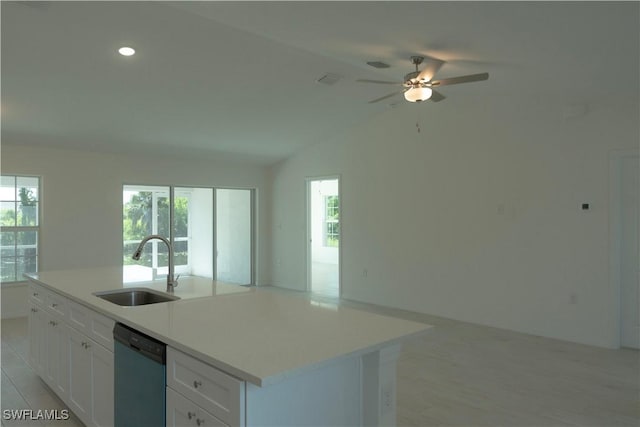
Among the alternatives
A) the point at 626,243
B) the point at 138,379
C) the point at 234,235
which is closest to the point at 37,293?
the point at 138,379

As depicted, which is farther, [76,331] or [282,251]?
[282,251]

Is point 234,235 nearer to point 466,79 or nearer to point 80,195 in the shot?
point 80,195

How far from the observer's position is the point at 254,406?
1487mm

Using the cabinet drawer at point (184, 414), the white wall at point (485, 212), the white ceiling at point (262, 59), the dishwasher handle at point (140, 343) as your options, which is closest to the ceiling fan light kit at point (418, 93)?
the white ceiling at point (262, 59)

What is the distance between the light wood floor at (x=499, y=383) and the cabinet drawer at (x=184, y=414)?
1556 mm

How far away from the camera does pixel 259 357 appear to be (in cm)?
156

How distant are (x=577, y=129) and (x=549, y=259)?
4.80 feet

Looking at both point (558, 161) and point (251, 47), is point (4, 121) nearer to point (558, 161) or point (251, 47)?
point (251, 47)

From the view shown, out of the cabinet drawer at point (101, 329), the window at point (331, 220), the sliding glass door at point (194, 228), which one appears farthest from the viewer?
the window at point (331, 220)

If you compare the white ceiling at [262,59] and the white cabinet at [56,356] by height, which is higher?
the white ceiling at [262,59]

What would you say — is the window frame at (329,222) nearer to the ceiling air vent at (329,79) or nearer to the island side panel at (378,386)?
the ceiling air vent at (329,79)

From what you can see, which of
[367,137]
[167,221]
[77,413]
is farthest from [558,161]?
[167,221]

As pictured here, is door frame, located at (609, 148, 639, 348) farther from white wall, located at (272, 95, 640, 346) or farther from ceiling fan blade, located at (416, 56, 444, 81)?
ceiling fan blade, located at (416, 56, 444, 81)

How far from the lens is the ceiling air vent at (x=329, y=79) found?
4885mm
